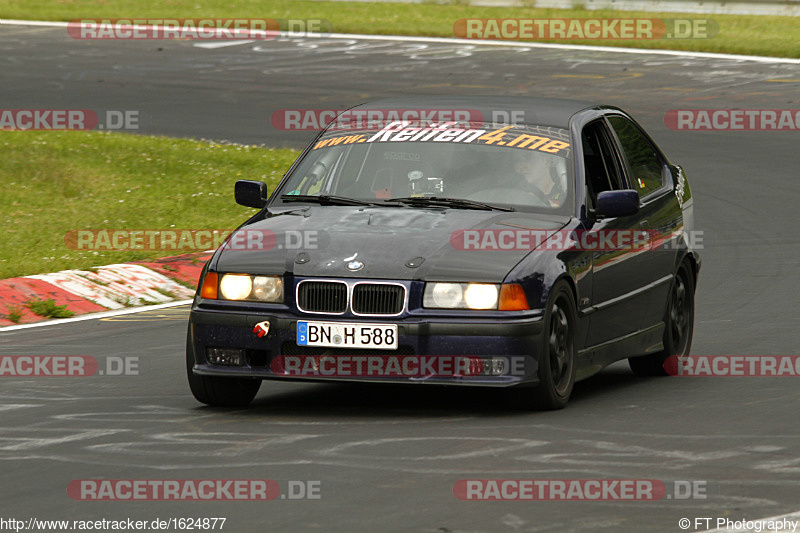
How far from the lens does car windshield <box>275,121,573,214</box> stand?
877cm

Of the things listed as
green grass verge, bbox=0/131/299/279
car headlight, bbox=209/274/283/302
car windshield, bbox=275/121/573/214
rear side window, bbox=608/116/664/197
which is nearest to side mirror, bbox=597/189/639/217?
car windshield, bbox=275/121/573/214

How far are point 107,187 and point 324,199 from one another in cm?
994

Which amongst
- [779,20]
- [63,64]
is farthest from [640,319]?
[779,20]

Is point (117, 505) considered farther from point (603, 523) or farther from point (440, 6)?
point (440, 6)

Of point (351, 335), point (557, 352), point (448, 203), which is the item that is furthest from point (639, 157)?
point (351, 335)

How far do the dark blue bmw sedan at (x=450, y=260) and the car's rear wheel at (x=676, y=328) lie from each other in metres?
0.02

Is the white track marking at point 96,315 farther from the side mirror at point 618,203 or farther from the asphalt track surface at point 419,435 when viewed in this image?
the side mirror at point 618,203

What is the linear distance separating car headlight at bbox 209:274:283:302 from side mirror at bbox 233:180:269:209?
1124mm

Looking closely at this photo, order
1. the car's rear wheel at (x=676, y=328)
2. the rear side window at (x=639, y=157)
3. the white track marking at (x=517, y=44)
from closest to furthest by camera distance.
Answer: the rear side window at (x=639, y=157) → the car's rear wheel at (x=676, y=328) → the white track marking at (x=517, y=44)

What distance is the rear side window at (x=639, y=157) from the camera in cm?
979

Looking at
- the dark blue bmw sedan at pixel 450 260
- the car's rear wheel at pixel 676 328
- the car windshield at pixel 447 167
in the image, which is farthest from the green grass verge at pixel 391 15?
the car windshield at pixel 447 167

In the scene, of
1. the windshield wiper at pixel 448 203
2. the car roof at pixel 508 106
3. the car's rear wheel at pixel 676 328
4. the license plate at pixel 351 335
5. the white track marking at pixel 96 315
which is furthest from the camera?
the white track marking at pixel 96 315

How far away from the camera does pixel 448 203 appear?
8.66 meters

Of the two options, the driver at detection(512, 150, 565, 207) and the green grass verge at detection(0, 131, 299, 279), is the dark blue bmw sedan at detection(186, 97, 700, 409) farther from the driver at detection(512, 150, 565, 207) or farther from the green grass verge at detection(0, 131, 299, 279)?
the green grass verge at detection(0, 131, 299, 279)
